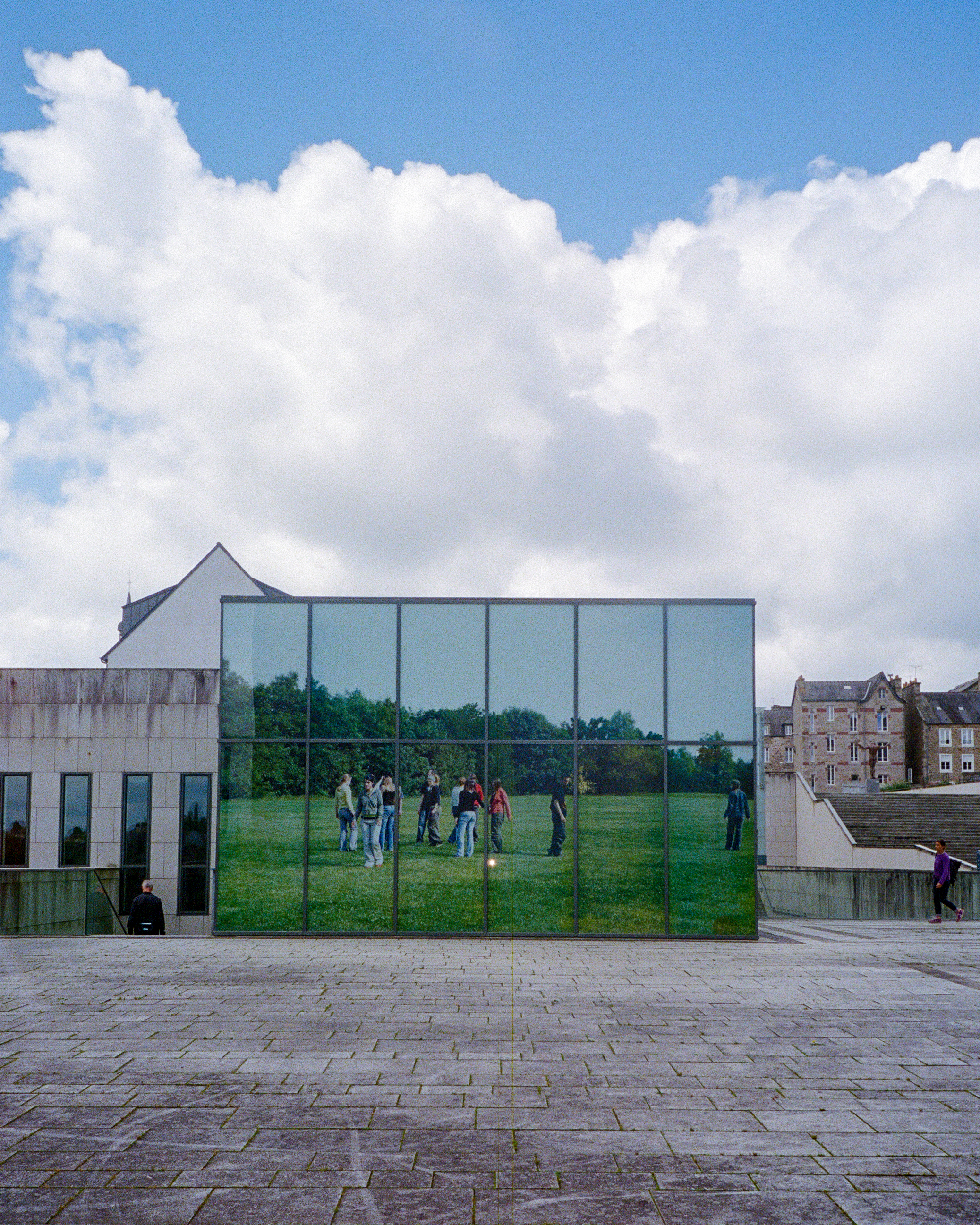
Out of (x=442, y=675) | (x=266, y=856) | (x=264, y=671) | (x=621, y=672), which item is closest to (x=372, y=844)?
(x=266, y=856)

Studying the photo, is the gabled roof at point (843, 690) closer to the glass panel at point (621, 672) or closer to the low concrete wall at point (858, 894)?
the low concrete wall at point (858, 894)

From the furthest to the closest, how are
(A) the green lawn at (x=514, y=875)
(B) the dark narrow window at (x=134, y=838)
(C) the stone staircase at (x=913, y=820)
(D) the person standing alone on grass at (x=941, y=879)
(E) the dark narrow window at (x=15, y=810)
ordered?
(C) the stone staircase at (x=913, y=820) → (E) the dark narrow window at (x=15, y=810) → (B) the dark narrow window at (x=134, y=838) → (D) the person standing alone on grass at (x=941, y=879) → (A) the green lawn at (x=514, y=875)

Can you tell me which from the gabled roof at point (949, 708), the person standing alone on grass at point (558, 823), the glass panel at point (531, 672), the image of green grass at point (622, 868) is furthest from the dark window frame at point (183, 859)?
the gabled roof at point (949, 708)

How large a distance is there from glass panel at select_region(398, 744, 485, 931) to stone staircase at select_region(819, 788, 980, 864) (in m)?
23.0

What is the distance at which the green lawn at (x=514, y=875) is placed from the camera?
682 inches

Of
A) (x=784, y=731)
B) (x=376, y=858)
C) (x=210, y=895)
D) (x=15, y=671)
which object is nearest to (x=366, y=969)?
(x=376, y=858)

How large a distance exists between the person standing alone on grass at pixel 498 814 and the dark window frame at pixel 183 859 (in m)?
11.0

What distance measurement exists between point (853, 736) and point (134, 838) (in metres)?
78.9

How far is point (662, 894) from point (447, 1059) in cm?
863

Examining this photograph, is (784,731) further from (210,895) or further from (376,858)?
(376,858)

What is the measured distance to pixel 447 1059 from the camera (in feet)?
30.6

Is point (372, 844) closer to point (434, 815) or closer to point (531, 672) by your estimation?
point (434, 815)

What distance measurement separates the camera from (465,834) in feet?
57.1

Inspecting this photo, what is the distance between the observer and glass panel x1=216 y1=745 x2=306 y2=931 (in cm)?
1734
